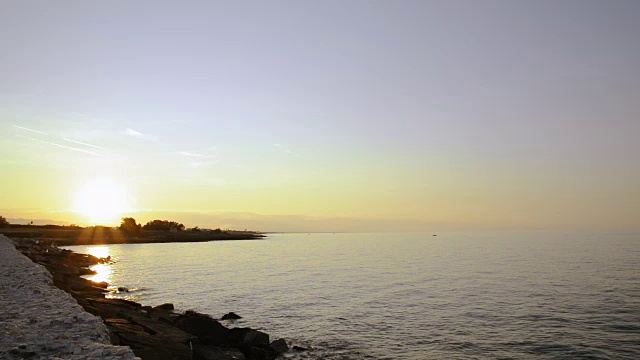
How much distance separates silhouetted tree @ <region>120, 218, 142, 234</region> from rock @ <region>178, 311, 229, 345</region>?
181495 mm

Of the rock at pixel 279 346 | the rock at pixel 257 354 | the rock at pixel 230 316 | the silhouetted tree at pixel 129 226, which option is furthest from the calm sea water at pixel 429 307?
the silhouetted tree at pixel 129 226

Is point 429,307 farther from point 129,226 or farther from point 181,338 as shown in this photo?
point 129,226

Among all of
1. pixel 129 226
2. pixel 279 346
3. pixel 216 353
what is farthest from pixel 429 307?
pixel 129 226

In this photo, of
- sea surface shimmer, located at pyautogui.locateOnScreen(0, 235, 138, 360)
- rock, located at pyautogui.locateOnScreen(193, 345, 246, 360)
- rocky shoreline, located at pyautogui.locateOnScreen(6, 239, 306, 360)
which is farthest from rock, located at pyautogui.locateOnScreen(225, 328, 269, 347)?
sea surface shimmer, located at pyautogui.locateOnScreen(0, 235, 138, 360)

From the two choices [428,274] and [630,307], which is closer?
[630,307]

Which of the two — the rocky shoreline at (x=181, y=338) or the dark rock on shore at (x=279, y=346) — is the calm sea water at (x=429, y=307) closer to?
the dark rock on shore at (x=279, y=346)

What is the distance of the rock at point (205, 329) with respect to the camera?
2247 cm

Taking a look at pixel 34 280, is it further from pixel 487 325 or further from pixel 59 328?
pixel 487 325

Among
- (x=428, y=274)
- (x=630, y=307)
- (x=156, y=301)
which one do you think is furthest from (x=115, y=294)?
(x=630, y=307)

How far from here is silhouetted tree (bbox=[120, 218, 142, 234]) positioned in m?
190

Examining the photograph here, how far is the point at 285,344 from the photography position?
2428cm

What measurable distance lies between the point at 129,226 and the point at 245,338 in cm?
18692

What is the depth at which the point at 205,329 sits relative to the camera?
76.9 ft

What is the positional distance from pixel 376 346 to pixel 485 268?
49.5 metres
